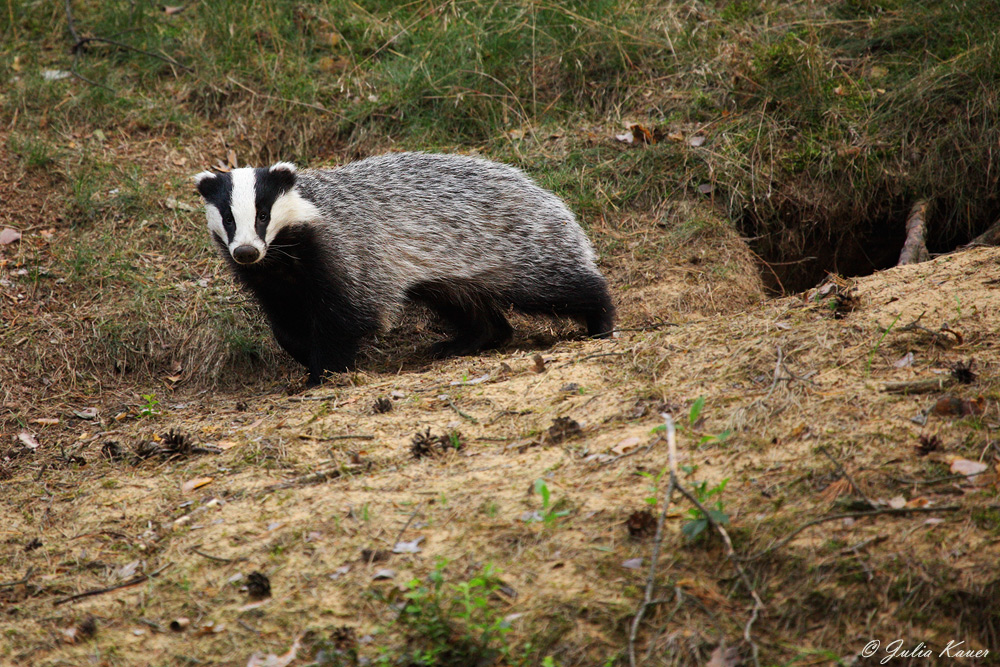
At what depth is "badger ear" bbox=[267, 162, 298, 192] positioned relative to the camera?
4961mm

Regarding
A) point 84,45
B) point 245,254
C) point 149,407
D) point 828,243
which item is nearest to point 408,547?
point 245,254

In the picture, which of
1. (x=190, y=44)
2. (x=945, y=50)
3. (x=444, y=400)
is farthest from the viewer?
(x=190, y=44)

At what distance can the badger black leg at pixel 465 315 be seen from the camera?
5625mm

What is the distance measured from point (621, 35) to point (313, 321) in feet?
12.0

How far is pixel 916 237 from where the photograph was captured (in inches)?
228

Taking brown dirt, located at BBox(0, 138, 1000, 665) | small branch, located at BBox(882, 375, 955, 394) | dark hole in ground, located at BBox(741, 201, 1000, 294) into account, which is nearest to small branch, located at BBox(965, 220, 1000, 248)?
dark hole in ground, located at BBox(741, 201, 1000, 294)

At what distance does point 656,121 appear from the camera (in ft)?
22.4

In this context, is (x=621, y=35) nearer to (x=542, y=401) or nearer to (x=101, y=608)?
(x=542, y=401)

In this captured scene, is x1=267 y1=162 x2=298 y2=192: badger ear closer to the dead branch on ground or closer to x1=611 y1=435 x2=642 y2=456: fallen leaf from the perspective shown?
x1=611 y1=435 x2=642 y2=456: fallen leaf

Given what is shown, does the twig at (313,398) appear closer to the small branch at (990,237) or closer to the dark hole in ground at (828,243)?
the dark hole in ground at (828,243)

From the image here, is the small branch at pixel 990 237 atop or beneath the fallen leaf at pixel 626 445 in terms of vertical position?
atop

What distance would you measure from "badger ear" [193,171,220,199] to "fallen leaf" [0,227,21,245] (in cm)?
207

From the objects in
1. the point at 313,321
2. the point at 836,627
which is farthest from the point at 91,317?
the point at 836,627

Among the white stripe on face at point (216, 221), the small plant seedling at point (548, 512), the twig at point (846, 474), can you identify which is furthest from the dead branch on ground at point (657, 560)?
the white stripe on face at point (216, 221)
